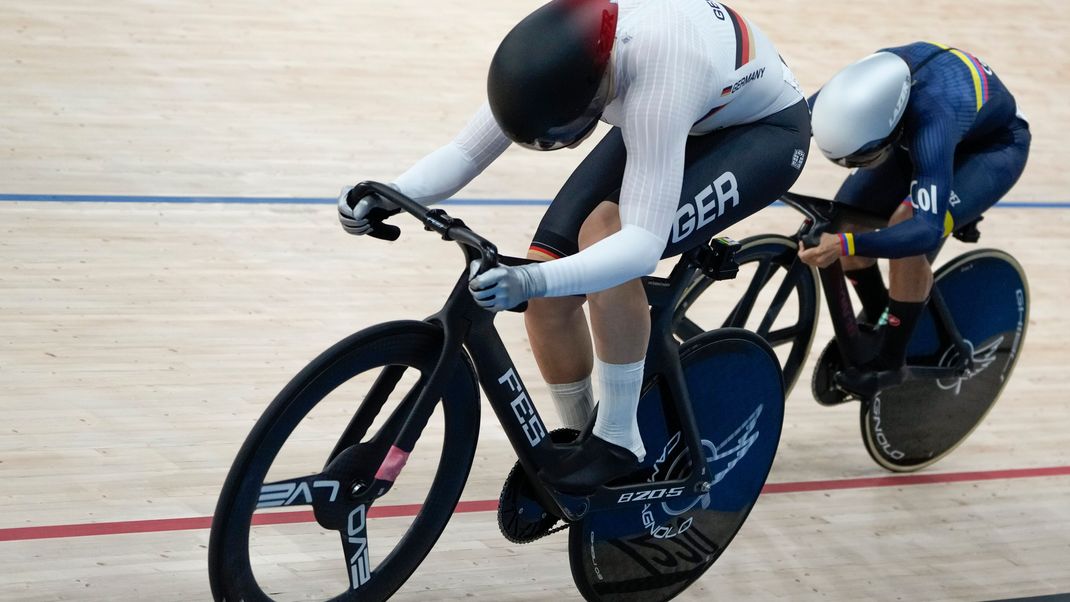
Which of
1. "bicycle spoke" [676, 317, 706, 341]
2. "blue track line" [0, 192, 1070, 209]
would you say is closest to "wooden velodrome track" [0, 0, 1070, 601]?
"blue track line" [0, 192, 1070, 209]

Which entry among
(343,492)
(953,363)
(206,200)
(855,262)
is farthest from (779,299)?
(206,200)

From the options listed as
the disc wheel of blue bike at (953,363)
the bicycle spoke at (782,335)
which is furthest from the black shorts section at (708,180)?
the disc wheel of blue bike at (953,363)

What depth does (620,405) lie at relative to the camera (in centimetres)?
231

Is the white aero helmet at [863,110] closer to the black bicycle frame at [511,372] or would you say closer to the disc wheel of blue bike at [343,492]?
the black bicycle frame at [511,372]

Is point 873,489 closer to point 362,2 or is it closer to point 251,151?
point 251,151

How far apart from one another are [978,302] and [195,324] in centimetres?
233

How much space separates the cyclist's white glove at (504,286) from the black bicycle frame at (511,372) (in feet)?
0.16

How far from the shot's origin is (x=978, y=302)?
3416 millimetres

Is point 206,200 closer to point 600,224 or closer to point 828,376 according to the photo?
point 828,376

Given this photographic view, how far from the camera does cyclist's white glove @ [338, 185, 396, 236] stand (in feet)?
6.85

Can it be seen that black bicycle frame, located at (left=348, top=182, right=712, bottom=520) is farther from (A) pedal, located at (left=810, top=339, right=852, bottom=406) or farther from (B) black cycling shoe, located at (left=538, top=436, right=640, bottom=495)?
(A) pedal, located at (left=810, top=339, right=852, bottom=406)

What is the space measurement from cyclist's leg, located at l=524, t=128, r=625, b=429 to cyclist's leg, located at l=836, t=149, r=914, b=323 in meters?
0.97

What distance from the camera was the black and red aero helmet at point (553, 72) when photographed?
1904 millimetres

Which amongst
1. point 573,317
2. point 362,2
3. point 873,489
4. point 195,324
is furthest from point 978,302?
point 362,2
